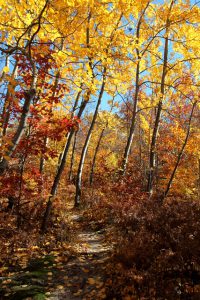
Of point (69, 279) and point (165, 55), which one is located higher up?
point (165, 55)

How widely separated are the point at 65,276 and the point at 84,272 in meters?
0.42

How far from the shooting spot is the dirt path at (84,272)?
4.57 metres

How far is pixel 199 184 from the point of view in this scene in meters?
17.4

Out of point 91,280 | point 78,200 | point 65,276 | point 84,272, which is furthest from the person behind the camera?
point 78,200

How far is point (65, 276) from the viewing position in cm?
525

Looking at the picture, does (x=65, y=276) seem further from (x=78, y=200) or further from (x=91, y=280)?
(x=78, y=200)

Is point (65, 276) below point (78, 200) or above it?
below

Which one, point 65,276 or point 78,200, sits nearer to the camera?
point 65,276

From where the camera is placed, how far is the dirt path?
4573 millimetres

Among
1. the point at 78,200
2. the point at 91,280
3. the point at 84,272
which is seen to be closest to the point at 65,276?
the point at 84,272

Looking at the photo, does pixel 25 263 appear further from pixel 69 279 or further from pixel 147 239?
pixel 147 239

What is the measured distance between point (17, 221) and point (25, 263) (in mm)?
2207

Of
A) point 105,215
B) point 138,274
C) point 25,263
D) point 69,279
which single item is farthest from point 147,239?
point 105,215

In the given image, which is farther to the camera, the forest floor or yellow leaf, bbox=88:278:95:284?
yellow leaf, bbox=88:278:95:284
